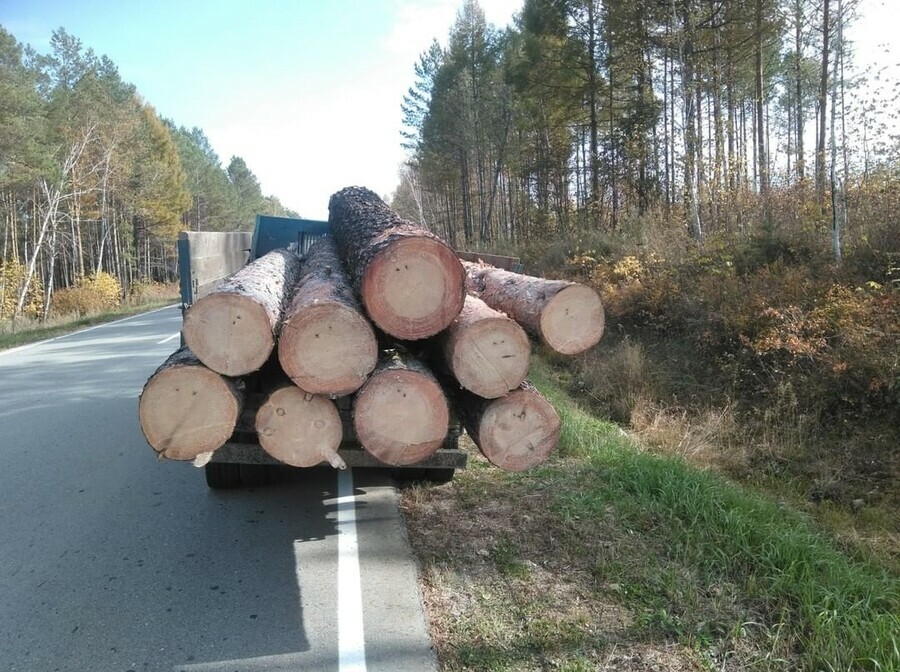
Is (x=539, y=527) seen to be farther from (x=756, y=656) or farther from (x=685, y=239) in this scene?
(x=685, y=239)

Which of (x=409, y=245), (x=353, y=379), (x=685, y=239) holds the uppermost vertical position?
(x=685, y=239)

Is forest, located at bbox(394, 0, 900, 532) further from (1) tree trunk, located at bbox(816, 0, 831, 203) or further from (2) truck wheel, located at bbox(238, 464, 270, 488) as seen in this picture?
(2) truck wheel, located at bbox(238, 464, 270, 488)

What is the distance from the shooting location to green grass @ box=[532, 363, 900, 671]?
2637mm

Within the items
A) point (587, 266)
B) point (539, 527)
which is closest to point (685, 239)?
point (587, 266)

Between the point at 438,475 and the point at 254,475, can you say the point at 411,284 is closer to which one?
the point at 438,475

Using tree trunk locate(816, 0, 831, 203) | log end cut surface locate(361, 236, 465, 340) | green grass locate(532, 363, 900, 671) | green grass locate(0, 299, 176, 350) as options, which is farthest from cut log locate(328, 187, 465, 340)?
green grass locate(0, 299, 176, 350)

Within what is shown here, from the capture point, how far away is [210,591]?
3.26m

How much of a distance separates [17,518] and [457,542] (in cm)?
314

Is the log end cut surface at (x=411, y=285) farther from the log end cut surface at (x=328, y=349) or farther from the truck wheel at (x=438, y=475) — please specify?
the truck wheel at (x=438, y=475)

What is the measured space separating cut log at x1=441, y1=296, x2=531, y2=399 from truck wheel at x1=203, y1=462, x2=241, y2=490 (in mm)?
2364

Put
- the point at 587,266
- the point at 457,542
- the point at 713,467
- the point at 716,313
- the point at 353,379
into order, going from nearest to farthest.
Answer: the point at 353,379 → the point at 457,542 → the point at 713,467 → the point at 716,313 → the point at 587,266

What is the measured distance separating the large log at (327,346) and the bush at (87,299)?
27253 mm

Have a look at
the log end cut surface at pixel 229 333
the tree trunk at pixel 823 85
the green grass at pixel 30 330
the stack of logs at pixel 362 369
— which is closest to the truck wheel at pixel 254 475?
the stack of logs at pixel 362 369

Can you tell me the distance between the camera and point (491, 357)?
3016 mm
